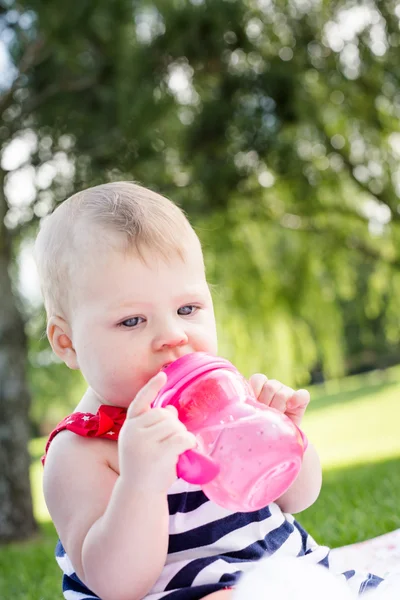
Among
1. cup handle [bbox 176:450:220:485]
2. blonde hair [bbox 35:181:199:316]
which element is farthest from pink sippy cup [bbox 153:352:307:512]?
blonde hair [bbox 35:181:199:316]

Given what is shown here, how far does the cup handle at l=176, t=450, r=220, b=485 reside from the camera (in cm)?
128

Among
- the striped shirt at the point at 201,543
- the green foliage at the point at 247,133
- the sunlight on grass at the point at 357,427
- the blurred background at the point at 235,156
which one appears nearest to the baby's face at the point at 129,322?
the striped shirt at the point at 201,543

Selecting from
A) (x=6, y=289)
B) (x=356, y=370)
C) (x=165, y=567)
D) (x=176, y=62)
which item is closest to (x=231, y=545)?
(x=165, y=567)

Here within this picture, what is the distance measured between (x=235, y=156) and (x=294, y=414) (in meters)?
4.38

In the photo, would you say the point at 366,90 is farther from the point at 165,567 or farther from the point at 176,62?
the point at 165,567

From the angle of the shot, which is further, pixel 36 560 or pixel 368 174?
pixel 368 174

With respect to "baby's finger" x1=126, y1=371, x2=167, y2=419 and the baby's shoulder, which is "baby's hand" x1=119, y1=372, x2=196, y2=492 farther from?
the baby's shoulder

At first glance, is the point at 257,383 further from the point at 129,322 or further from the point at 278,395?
the point at 129,322

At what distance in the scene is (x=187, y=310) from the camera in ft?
5.07

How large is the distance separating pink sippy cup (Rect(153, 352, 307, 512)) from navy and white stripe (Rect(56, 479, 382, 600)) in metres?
0.16

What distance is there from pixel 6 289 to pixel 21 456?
113 centimetres

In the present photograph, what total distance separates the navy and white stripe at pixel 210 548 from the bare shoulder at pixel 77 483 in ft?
0.52

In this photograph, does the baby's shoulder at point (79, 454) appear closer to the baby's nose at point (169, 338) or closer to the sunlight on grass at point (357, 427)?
the baby's nose at point (169, 338)

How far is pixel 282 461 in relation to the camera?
1305mm
